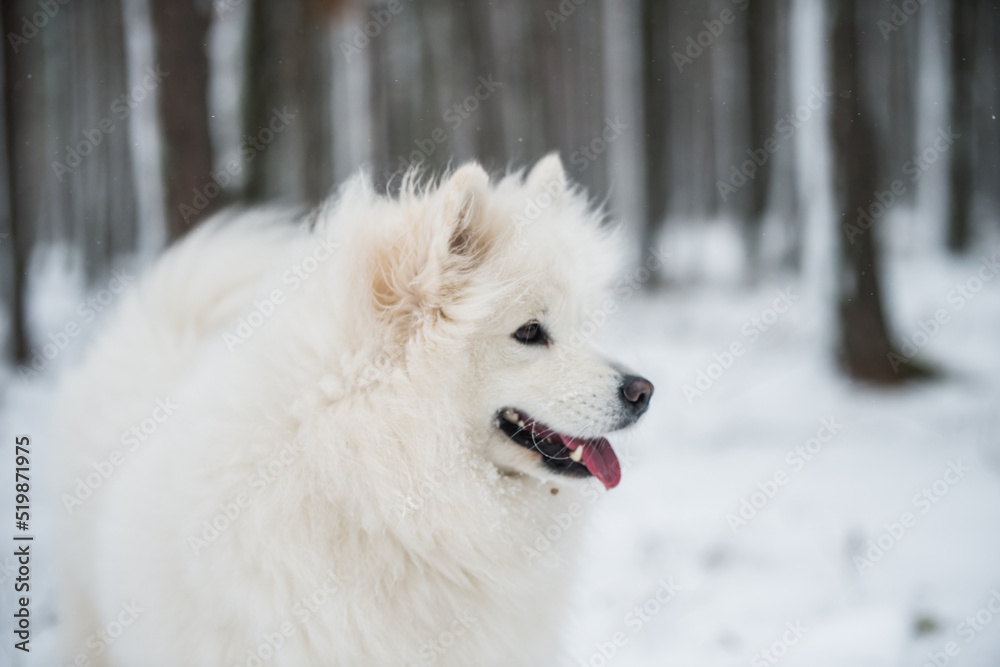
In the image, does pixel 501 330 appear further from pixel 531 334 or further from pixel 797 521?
pixel 797 521

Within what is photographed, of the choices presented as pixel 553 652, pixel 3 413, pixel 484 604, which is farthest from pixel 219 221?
pixel 3 413

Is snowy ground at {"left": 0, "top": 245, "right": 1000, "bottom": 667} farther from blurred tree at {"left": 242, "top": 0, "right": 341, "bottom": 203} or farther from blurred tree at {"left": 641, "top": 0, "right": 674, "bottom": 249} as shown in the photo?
blurred tree at {"left": 641, "top": 0, "right": 674, "bottom": 249}

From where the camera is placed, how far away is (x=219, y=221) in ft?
10.2

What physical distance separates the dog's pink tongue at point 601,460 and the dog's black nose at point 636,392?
211 millimetres

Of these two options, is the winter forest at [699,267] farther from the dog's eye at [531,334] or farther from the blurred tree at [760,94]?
the dog's eye at [531,334]

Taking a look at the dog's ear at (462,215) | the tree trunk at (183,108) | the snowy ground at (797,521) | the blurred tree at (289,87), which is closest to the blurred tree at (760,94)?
the snowy ground at (797,521)

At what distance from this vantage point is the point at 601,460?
8.02 ft

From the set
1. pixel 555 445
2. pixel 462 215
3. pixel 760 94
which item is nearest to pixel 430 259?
pixel 462 215

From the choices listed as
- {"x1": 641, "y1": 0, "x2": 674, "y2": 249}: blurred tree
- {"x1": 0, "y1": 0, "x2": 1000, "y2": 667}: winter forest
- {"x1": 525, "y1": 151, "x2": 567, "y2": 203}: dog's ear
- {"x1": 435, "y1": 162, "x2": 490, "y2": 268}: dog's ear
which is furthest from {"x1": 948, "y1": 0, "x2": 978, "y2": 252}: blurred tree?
{"x1": 435, "y1": 162, "x2": 490, "y2": 268}: dog's ear

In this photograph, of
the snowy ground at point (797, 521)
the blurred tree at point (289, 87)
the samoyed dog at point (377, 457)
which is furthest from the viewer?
the blurred tree at point (289, 87)

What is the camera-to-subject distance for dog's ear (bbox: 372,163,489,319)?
7.00 ft

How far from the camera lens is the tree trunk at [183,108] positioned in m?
5.87

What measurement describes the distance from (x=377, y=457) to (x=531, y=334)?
734 mm

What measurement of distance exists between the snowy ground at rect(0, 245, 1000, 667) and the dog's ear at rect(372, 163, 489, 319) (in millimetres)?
994
